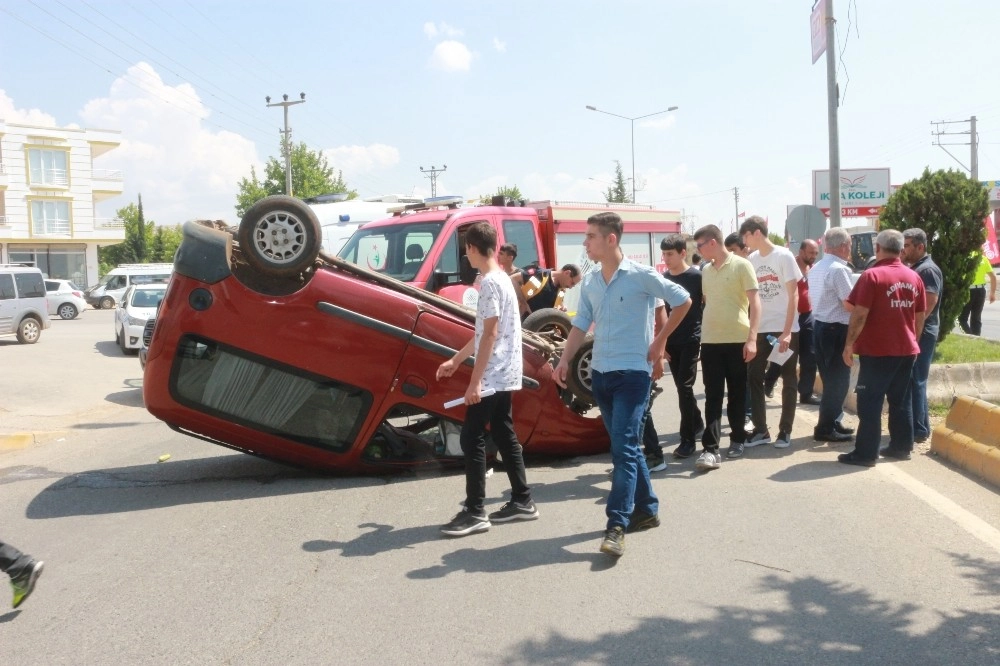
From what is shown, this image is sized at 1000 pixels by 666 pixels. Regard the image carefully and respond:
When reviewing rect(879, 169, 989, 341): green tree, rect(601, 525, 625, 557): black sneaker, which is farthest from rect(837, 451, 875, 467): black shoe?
rect(879, 169, 989, 341): green tree

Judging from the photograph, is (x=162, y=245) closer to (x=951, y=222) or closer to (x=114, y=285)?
(x=114, y=285)

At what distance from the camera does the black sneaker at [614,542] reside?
4941 millimetres

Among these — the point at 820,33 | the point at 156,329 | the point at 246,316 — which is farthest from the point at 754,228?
the point at 820,33

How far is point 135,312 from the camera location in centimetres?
1970

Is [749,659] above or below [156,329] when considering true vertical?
below

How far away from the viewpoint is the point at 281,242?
20.8 ft

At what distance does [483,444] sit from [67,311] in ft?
112

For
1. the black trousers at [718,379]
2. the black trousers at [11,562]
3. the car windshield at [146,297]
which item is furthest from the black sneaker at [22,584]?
the car windshield at [146,297]

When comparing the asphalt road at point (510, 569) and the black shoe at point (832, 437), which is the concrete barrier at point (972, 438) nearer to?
the asphalt road at point (510, 569)

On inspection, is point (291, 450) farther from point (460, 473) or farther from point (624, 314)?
point (624, 314)

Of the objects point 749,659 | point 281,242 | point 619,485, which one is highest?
point 281,242

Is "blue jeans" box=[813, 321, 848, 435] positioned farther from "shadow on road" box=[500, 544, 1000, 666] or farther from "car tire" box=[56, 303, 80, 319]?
"car tire" box=[56, 303, 80, 319]

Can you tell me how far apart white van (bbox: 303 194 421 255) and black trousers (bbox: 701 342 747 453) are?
803 cm

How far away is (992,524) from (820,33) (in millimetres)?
12268
